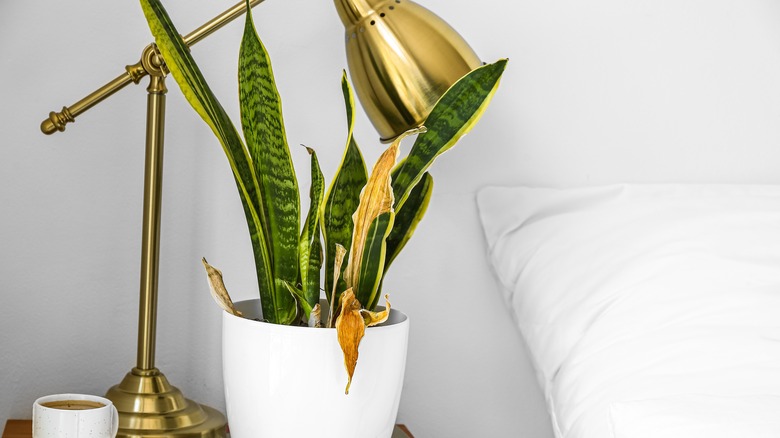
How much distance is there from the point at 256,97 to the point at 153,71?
0.51 feet

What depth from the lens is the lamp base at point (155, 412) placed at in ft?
2.45

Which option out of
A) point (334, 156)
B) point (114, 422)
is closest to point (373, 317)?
point (114, 422)

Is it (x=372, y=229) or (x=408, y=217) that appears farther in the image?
(x=408, y=217)

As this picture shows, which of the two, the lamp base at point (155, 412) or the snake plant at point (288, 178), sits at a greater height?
the snake plant at point (288, 178)

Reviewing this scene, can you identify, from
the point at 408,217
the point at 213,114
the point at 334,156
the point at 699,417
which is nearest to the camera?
the point at 699,417

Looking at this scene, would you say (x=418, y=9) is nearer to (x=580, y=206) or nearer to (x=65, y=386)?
(x=580, y=206)

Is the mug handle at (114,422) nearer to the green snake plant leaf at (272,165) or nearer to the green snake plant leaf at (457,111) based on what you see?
the green snake plant leaf at (272,165)

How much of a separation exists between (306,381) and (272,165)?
0.20 m

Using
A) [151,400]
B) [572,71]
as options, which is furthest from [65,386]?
[572,71]

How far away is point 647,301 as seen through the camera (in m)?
0.77

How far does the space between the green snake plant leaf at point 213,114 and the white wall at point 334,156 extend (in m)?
0.25

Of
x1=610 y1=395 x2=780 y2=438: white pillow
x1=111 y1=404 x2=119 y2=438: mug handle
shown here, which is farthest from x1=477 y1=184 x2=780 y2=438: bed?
x1=111 y1=404 x2=119 y2=438: mug handle

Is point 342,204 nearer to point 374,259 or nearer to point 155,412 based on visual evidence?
point 374,259

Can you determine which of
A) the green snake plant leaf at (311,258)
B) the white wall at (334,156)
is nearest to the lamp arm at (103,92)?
the white wall at (334,156)
